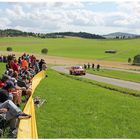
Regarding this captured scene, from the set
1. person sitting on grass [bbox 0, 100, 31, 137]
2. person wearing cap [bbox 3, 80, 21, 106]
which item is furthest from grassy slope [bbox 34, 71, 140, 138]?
person wearing cap [bbox 3, 80, 21, 106]

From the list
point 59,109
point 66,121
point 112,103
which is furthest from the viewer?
point 112,103

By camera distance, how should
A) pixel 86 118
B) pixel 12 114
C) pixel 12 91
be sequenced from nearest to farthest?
pixel 12 114 < pixel 12 91 < pixel 86 118

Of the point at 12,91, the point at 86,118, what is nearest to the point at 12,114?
the point at 12,91

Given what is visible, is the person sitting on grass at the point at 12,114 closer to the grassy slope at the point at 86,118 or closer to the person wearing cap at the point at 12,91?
the grassy slope at the point at 86,118

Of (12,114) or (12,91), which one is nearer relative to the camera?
(12,114)

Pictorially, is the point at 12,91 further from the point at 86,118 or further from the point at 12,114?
the point at 12,114

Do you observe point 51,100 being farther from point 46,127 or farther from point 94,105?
point 46,127

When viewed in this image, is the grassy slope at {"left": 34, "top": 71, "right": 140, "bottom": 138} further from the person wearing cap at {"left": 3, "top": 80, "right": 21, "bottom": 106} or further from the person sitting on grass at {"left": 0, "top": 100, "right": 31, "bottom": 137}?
the person wearing cap at {"left": 3, "top": 80, "right": 21, "bottom": 106}

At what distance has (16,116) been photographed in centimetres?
1211

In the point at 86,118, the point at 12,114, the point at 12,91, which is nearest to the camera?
the point at 12,114

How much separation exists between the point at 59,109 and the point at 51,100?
2.88 metres

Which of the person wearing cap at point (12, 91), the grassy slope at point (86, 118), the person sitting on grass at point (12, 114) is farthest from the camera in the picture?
the person wearing cap at point (12, 91)

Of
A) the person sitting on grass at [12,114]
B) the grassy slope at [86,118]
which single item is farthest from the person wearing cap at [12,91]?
the person sitting on grass at [12,114]

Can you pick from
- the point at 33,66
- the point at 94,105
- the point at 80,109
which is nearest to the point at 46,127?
the point at 80,109
